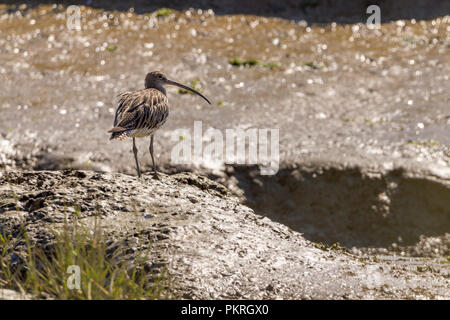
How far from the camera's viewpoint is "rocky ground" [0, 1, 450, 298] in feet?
18.7

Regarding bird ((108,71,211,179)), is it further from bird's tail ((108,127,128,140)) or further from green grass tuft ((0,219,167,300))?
green grass tuft ((0,219,167,300))

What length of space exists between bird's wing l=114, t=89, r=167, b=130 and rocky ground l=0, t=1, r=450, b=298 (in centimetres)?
70

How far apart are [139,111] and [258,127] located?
14.2ft

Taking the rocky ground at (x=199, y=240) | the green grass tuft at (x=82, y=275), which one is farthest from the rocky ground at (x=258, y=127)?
the green grass tuft at (x=82, y=275)

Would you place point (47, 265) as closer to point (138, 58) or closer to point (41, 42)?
point (138, 58)

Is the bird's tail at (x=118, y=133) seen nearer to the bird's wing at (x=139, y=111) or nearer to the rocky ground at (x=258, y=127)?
the bird's wing at (x=139, y=111)

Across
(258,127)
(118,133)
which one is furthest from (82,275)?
(258,127)

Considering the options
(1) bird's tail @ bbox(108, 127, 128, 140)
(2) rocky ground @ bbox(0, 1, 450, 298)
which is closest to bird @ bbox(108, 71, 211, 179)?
(1) bird's tail @ bbox(108, 127, 128, 140)

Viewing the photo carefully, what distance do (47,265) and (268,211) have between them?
4.76 metres

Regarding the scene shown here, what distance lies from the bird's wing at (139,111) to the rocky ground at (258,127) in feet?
2.29

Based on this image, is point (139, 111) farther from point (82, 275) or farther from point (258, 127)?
point (258, 127)

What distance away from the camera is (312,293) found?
206 inches

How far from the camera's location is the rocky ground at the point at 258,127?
5711mm
